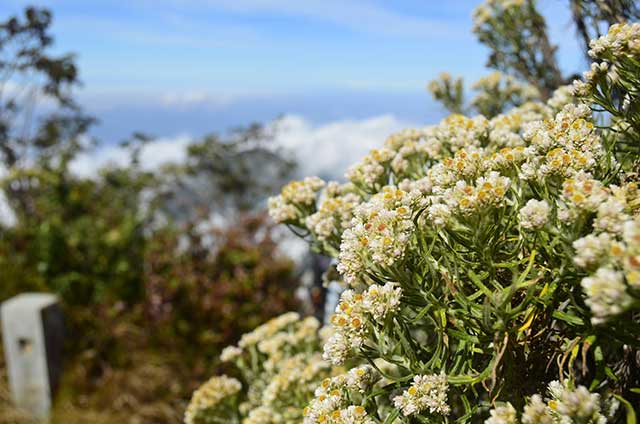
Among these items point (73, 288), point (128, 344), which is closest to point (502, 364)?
point (128, 344)

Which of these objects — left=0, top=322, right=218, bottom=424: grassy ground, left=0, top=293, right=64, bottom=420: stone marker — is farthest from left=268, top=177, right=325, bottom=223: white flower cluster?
left=0, top=293, right=64, bottom=420: stone marker

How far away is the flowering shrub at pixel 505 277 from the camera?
101 cm

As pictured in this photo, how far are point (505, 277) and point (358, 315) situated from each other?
33cm

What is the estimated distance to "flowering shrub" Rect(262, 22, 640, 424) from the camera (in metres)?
1.01

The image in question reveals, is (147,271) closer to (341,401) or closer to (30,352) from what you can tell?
(30,352)

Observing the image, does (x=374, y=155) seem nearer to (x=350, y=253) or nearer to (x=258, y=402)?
(x=350, y=253)

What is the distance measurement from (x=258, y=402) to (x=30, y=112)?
8612 millimetres

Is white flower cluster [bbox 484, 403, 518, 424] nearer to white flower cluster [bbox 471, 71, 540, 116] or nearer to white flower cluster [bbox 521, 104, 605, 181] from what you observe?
white flower cluster [bbox 521, 104, 605, 181]

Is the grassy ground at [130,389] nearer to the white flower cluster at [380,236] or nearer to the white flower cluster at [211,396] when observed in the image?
the white flower cluster at [211,396]

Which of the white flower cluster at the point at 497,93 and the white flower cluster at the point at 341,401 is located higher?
the white flower cluster at the point at 497,93

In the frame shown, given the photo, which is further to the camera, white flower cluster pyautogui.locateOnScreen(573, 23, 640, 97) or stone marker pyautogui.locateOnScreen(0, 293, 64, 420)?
stone marker pyautogui.locateOnScreen(0, 293, 64, 420)

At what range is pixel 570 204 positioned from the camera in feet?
3.26

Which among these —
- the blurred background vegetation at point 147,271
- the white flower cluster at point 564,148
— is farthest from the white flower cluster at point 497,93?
the white flower cluster at point 564,148

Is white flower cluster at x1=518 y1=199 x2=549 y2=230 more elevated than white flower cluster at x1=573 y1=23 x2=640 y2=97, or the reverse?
white flower cluster at x1=573 y1=23 x2=640 y2=97
